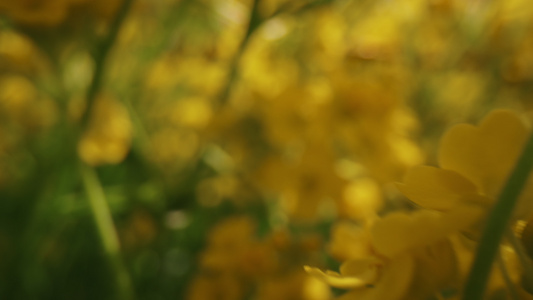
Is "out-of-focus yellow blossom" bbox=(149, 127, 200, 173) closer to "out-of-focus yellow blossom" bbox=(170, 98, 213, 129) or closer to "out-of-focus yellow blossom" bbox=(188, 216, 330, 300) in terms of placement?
"out-of-focus yellow blossom" bbox=(170, 98, 213, 129)

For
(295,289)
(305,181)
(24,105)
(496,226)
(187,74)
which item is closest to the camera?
(496,226)

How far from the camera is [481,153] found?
220 mm

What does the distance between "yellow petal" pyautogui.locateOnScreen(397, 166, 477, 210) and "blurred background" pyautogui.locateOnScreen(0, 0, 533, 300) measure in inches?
5.5

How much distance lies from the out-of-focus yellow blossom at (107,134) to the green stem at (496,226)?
77 centimetres

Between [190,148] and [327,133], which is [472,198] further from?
[190,148]

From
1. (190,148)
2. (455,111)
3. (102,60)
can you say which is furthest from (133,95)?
(455,111)

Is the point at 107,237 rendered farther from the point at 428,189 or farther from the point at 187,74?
the point at 187,74

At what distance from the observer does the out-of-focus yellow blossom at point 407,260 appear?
19 centimetres

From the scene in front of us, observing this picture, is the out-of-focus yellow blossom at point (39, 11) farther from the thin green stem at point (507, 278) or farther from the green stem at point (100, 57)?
the thin green stem at point (507, 278)

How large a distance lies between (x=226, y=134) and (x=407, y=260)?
602mm

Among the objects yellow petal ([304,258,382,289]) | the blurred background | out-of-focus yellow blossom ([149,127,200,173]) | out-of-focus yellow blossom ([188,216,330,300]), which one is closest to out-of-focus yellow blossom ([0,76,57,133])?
the blurred background

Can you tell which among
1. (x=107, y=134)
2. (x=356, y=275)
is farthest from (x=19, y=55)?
(x=356, y=275)

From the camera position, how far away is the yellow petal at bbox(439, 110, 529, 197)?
0.71 feet

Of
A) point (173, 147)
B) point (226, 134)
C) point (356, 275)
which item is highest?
point (356, 275)
